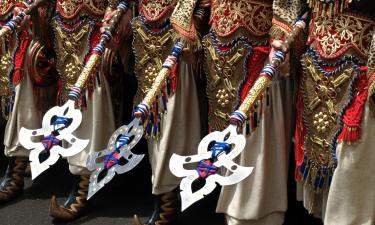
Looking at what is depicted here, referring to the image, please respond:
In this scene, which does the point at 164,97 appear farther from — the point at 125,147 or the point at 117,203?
the point at 117,203

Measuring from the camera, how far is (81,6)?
301cm

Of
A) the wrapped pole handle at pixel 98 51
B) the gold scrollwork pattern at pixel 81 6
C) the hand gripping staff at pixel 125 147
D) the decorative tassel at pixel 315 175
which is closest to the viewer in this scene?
the decorative tassel at pixel 315 175

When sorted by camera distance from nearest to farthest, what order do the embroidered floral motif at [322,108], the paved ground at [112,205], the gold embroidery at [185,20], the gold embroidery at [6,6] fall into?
the embroidered floral motif at [322,108]
the gold embroidery at [185,20]
the paved ground at [112,205]
the gold embroidery at [6,6]

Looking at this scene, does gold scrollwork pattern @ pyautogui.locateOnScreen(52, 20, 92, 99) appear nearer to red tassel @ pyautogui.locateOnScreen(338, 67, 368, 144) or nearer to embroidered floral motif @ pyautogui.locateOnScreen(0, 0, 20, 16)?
embroidered floral motif @ pyautogui.locateOnScreen(0, 0, 20, 16)

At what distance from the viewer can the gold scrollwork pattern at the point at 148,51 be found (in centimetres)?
280

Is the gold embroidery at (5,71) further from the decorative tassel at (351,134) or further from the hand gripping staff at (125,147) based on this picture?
the decorative tassel at (351,134)

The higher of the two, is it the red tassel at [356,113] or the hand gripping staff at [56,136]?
the red tassel at [356,113]

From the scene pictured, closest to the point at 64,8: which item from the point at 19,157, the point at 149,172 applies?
the point at 19,157

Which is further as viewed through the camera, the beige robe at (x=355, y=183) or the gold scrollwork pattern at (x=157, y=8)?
the gold scrollwork pattern at (x=157, y=8)

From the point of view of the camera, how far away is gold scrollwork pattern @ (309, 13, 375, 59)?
7.44 feet

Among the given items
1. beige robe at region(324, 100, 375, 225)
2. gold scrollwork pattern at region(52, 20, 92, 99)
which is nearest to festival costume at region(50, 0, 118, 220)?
gold scrollwork pattern at region(52, 20, 92, 99)

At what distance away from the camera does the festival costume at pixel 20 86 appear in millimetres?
3258

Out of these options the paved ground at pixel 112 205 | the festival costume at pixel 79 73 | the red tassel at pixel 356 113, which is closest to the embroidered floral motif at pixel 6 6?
the festival costume at pixel 79 73

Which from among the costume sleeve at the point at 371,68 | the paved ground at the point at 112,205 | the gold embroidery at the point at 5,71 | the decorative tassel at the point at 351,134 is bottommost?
the paved ground at the point at 112,205
